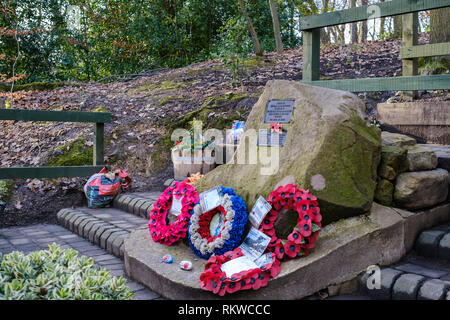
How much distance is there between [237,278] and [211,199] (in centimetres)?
90

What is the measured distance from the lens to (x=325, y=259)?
2.69m

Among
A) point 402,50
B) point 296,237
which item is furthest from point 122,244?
point 402,50

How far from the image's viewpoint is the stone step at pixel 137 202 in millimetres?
4895

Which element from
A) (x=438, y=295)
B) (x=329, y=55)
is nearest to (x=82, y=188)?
(x=438, y=295)

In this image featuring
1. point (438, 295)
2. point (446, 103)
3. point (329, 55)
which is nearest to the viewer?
point (438, 295)

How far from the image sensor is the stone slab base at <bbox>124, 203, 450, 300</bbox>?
103 inches

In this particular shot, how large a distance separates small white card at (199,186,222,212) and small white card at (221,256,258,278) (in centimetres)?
56

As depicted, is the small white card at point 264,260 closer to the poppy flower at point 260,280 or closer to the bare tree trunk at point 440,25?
the poppy flower at point 260,280

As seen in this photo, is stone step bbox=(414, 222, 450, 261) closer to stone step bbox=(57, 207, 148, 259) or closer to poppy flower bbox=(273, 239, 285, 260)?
poppy flower bbox=(273, 239, 285, 260)

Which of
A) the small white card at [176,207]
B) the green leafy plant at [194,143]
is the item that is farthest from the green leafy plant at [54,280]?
the green leafy plant at [194,143]

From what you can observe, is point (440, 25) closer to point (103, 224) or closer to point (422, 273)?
point (422, 273)

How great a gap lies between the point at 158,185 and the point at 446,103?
393 centimetres
